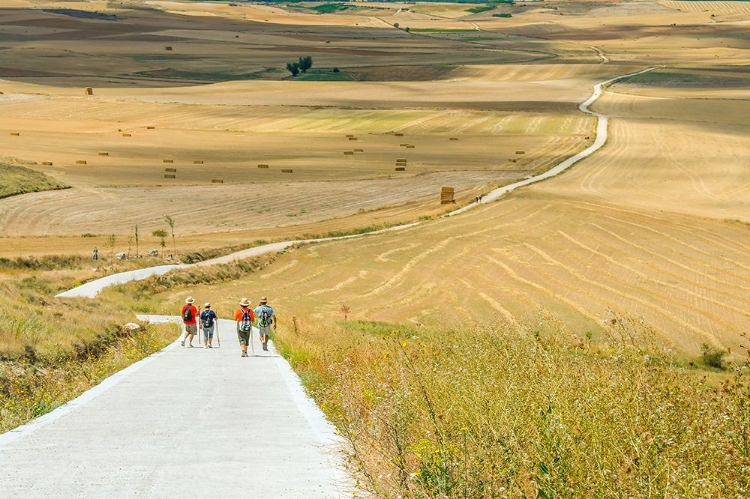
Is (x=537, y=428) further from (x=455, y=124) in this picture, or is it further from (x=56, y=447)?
(x=455, y=124)

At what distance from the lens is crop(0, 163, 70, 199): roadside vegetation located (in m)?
69.6

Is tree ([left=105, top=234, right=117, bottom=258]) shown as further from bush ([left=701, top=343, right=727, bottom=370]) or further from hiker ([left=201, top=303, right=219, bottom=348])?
bush ([left=701, top=343, right=727, bottom=370])

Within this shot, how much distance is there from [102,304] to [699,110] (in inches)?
4179

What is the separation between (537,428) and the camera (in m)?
8.97

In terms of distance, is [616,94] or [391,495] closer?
[391,495]

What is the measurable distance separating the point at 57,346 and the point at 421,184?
60080mm

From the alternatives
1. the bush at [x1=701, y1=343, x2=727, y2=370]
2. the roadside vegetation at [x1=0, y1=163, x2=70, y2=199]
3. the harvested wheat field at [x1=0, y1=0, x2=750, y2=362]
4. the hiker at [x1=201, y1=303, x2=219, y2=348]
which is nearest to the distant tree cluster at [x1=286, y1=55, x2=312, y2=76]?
the harvested wheat field at [x1=0, y1=0, x2=750, y2=362]

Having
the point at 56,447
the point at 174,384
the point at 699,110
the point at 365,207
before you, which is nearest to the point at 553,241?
the point at 365,207

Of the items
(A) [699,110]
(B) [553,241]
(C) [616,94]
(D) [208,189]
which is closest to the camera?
(B) [553,241]

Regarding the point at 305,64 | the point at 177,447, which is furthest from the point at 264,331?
the point at 305,64

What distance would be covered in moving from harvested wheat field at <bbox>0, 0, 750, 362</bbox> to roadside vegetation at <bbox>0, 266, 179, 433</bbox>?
9.71 m

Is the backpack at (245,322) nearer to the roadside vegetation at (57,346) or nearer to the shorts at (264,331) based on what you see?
the shorts at (264,331)

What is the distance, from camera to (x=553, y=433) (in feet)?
28.0

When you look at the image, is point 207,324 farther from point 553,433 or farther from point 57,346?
point 553,433
